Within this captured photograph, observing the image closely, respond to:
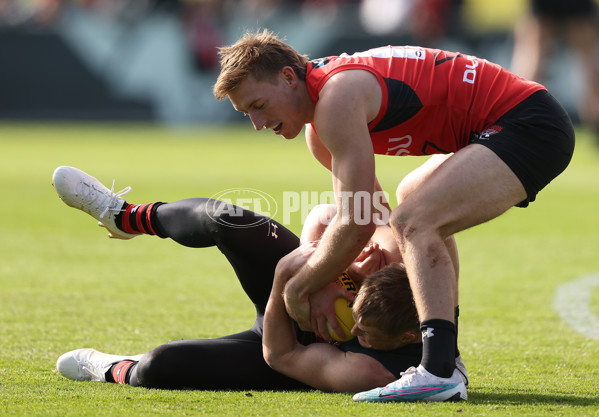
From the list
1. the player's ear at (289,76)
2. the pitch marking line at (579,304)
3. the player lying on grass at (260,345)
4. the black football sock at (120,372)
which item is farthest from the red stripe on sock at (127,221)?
the pitch marking line at (579,304)

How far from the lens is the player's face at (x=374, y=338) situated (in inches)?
150

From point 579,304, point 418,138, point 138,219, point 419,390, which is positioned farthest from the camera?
point 579,304

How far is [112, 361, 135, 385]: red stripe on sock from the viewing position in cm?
405

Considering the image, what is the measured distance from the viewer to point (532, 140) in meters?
3.93

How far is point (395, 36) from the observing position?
1909 centimetres

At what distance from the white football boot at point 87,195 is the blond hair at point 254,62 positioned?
93 cm

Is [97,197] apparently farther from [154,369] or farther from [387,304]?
[387,304]

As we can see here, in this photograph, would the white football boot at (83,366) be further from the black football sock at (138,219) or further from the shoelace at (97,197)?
A: the shoelace at (97,197)

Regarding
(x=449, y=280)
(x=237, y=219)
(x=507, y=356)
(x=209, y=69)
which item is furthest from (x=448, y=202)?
(x=209, y=69)

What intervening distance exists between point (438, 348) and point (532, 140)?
0.96m

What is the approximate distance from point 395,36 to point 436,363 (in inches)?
630

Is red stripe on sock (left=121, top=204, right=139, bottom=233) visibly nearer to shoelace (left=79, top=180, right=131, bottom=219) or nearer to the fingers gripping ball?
shoelace (left=79, top=180, right=131, bottom=219)

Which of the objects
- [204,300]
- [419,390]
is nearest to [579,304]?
[204,300]

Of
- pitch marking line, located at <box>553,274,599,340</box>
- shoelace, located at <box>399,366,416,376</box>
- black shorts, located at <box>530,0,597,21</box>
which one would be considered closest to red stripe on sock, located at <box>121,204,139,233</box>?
shoelace, located at <box>399,366,416,376</box>
